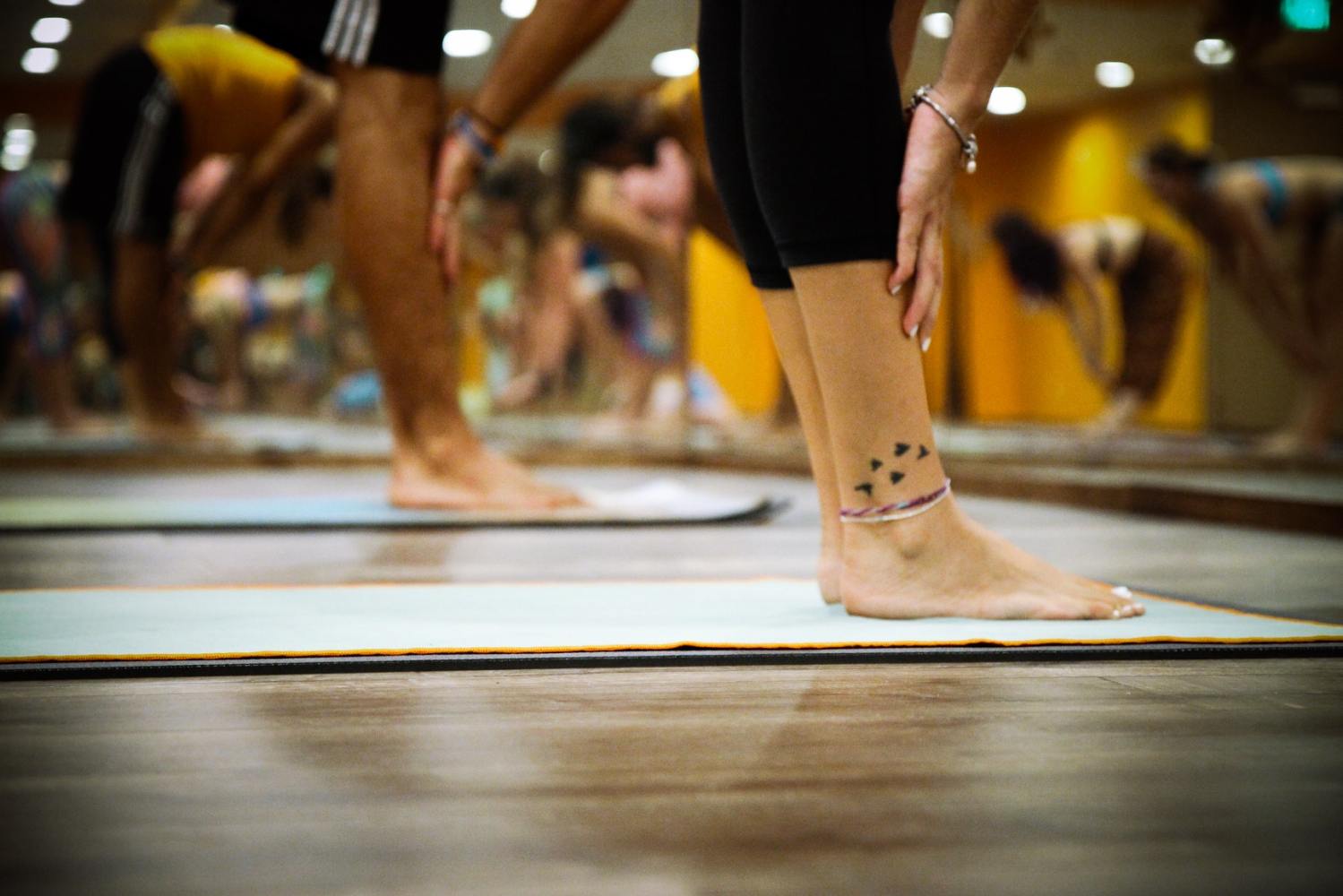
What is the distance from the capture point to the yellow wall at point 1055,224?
7.68 ft

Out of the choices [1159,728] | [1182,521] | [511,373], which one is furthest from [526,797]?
[511,373]

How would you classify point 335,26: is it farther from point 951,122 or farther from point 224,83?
point 224,83

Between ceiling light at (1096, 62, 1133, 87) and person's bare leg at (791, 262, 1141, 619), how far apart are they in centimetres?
164

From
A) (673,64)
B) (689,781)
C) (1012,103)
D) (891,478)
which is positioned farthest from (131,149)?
(689,781)

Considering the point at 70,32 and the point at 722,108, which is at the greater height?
the point at 70,32

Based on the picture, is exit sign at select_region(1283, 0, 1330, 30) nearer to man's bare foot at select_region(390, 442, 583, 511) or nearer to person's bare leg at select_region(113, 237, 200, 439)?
man's bare foot at select_region(390, 442, 583, 511)

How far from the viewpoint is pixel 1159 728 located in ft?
1.71

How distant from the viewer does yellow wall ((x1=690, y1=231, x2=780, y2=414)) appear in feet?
10.6

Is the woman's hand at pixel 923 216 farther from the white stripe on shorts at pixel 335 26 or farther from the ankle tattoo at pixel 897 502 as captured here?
the white stripe on shorts at pixel 335 26

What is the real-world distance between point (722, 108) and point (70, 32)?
3.54 metres

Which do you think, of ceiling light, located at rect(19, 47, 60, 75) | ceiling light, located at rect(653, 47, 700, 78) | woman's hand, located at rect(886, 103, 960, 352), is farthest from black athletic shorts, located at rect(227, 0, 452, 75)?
ceiling light, located at rect(19, 47, 60, 75)

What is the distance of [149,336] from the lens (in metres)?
3.11

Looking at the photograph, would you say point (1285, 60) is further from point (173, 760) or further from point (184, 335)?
point (184, 335)

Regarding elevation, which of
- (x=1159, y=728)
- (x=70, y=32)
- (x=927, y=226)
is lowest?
(x=1159, y=728)
